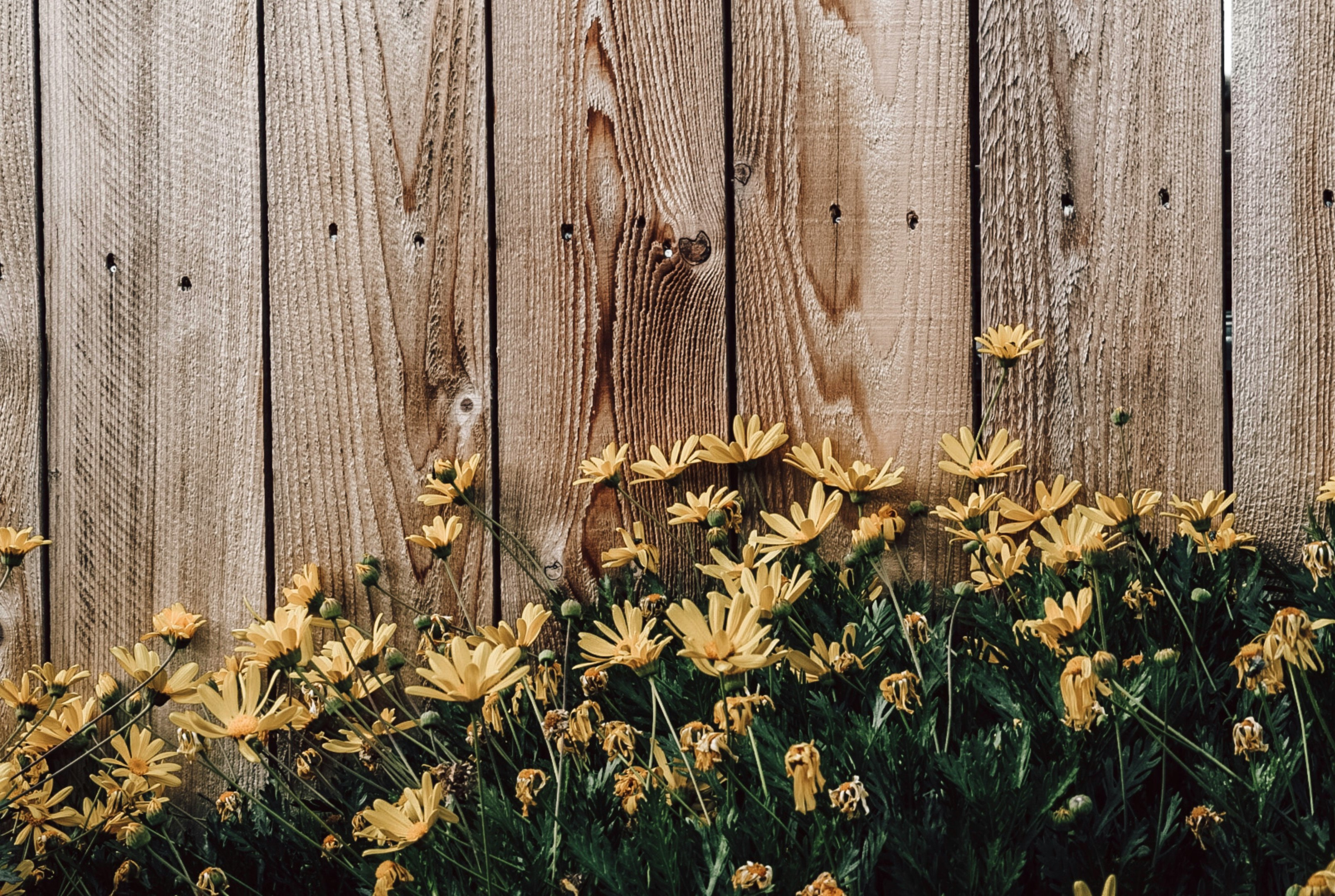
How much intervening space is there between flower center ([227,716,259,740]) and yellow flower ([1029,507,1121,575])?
2.88 feet

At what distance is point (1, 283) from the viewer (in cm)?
137

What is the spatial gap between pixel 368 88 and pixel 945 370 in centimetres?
92

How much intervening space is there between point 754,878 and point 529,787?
0.32 meters

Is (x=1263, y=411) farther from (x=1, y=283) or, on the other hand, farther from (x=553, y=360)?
(x=1, y=283)

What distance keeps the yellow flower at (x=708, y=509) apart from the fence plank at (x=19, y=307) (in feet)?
3.21

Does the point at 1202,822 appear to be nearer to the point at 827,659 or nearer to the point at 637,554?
the point at 827,659

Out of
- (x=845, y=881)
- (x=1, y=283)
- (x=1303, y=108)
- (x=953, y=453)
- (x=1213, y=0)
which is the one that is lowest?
(x=845, y=881)

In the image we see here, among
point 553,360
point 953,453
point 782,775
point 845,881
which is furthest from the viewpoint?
point 553,360

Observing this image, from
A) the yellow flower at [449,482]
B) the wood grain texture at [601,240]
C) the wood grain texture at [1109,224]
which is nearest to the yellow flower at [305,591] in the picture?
the yellow flower at [449,482]

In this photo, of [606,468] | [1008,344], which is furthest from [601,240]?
[1008,344]

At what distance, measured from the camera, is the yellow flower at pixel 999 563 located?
1.06 meters

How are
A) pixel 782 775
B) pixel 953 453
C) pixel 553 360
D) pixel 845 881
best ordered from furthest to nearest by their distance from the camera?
pixel 553 360 → pixel 953 453 → pixel 782 775 → pixel 845 881

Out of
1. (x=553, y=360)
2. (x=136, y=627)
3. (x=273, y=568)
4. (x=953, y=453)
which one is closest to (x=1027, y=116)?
(x=953, y=453)

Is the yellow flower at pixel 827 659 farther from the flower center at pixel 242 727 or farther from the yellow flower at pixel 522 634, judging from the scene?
the flower center at pixel 242 727
